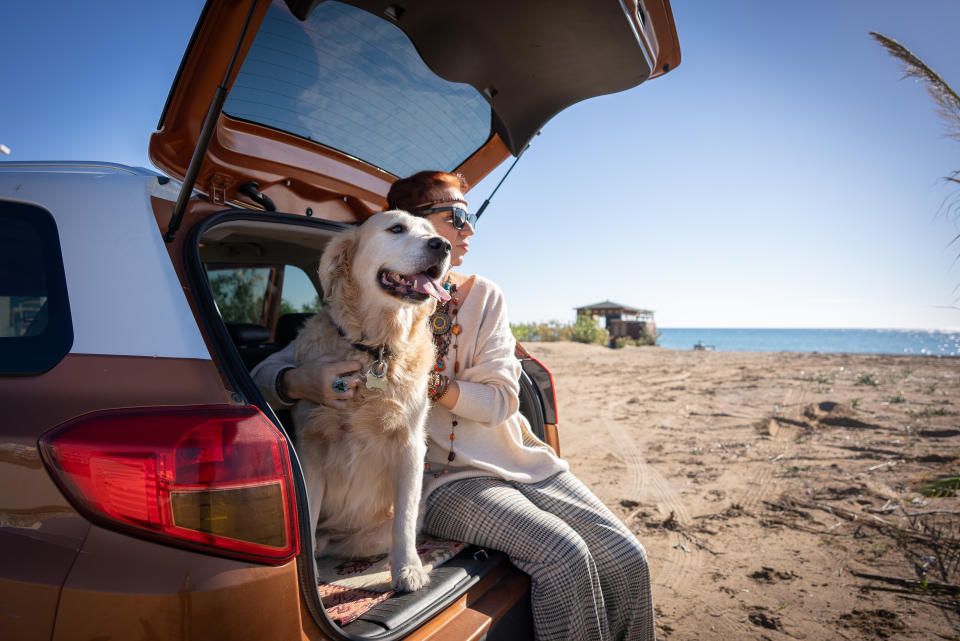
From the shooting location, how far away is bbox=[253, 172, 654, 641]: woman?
1759mm

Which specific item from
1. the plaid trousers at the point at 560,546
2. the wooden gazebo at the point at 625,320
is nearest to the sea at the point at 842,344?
the wooden gazebo at the point at 625,320

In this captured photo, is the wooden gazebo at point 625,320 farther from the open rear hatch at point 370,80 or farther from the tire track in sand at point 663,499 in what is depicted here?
the open rear hatch at point 370,80

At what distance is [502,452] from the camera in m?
2.20

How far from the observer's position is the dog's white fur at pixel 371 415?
177 cm

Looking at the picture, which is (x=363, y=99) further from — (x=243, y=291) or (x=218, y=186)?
(x=243, y=291)

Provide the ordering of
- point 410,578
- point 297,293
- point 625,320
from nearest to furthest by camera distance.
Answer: point 410,578 → point 297,293 → point 625,320

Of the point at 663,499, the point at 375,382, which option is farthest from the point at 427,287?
the point at 663,499

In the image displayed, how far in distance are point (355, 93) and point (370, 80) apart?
0.30ft

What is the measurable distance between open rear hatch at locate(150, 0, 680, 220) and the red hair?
7.8 inches

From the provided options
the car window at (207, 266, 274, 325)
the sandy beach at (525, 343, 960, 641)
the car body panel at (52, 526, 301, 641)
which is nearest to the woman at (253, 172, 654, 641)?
the car body panel at (52, 526, 301, 641)

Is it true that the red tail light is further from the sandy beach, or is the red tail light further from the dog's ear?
the sandy beach

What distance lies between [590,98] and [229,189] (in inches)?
62.0

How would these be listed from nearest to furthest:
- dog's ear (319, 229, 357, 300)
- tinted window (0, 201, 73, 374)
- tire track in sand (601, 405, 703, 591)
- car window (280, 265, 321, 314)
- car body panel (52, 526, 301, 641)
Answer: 1. car body panel (52, 526, 301, 641)
2. tinted window (0, 201, 73, 374)
3. dog's ear (319, 229, 357, 300)
4. tire track in sand (601, 405, 703, 591)
5. car window (280, 265, 321, 314)

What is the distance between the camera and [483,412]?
2061 mm
